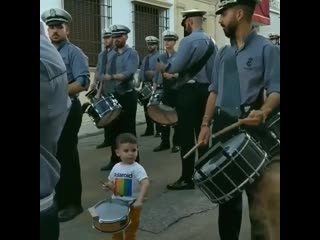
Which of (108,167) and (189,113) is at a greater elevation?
(189,113)

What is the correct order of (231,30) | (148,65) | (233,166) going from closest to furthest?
(233,166), (231,30), (148,65)

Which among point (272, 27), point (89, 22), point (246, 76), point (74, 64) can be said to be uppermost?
point (89, 22)

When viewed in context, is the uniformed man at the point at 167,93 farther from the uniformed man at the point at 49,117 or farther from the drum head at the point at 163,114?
the uniformed man at the point at 49,117

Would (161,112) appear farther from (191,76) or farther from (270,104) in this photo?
(270,104)

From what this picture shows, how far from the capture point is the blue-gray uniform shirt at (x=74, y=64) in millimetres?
3562

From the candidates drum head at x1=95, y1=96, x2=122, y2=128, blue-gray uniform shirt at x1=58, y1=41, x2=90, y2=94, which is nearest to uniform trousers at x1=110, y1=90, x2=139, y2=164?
drum head at x1=95, y1=96, x2=122, y2=128

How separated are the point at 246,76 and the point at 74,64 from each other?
1435 mm

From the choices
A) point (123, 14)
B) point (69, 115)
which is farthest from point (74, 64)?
point (123, 14)

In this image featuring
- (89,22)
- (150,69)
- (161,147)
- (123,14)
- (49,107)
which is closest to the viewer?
(49,107)

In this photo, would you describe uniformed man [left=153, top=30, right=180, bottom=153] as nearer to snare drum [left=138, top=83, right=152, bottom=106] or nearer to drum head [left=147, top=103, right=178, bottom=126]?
drum head [left=147, top=103, right=178, bottom=126]

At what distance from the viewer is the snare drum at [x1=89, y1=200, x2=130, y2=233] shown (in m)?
2.54

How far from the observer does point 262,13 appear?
2922 millimetres

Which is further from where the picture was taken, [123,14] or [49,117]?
[123,14]
